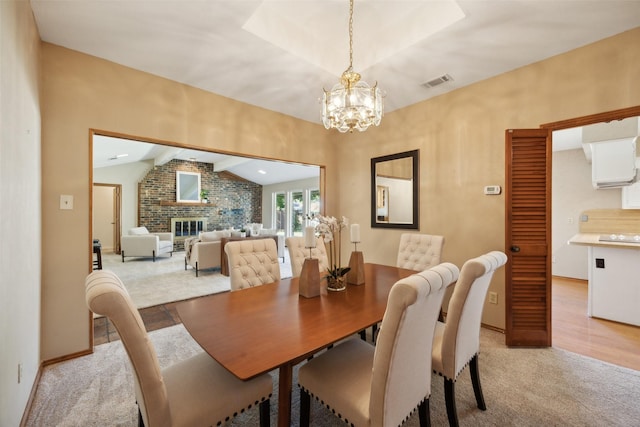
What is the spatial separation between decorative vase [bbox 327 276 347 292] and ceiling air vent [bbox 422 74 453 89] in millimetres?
2314

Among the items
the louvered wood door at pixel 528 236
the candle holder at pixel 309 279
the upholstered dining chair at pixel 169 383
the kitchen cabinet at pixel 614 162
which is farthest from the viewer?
the kitchen cabinet at pixel 614 162

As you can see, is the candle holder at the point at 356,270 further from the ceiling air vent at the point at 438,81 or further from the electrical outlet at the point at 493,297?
the ceiling air vent at the point at 438,81

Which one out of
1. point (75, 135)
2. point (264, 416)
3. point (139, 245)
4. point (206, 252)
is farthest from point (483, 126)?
point (139, 245)

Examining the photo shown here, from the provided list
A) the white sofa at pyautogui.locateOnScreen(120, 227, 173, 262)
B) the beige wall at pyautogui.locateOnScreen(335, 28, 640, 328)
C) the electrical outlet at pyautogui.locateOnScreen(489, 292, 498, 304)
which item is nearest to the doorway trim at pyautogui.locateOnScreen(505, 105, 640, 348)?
the beige wall at pyautogui.locateOnScreen(335, 28, 640, 328)

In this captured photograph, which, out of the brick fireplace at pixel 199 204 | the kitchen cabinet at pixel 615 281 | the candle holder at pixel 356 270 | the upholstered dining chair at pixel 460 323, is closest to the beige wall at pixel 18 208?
the candle holder at pixel 356 270

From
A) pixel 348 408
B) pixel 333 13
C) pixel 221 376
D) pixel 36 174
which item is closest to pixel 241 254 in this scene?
pixel 221 376

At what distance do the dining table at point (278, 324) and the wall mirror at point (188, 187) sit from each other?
867 centimetres

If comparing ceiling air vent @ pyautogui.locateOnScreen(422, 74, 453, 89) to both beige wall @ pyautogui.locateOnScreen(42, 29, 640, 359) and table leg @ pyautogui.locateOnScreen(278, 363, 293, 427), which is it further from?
table leg @ pyautogui.locateOnScreen(278, 363, 293, 427)

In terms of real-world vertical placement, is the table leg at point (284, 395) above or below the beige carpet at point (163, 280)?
above

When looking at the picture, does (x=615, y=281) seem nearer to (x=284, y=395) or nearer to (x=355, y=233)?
(x=355, y=233)

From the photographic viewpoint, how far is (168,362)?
2.21 meters

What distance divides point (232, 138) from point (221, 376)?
270cm

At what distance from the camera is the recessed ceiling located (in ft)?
6.22

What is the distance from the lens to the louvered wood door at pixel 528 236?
2.42m
